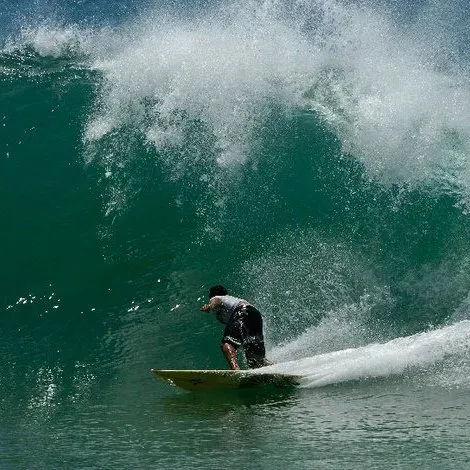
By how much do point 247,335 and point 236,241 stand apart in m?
2.77

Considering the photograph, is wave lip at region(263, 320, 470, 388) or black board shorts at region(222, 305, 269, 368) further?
black board shorts at region(222, 305, 269, 368)

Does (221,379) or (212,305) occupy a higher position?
(212,305)

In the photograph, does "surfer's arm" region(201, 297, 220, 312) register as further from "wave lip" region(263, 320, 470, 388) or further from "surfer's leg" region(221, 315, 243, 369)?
"wave lip" region(263, 320, 470, 388)

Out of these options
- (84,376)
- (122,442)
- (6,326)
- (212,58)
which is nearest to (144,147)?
(212,58)

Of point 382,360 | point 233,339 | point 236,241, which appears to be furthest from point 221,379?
point 236,241

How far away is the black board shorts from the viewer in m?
9.53

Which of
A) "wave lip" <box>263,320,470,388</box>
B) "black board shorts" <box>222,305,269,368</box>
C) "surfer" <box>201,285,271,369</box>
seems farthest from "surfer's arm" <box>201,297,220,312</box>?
"wave lip" <box>263,320,470,388</box>

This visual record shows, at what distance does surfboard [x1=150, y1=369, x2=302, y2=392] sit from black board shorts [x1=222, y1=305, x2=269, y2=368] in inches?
29.0

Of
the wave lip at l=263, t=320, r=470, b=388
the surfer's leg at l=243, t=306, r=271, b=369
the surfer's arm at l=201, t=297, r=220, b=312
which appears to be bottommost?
the wave lip at l=263, t=320, r=470, b=388

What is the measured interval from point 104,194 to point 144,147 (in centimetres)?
108

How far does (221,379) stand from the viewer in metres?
8.82

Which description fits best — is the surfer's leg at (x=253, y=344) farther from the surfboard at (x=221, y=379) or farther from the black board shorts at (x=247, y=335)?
the surfboard at (x=221, y=379)

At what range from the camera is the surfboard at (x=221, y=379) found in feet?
28.6

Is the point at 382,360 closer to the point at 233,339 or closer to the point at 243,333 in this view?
the point at 243,333
